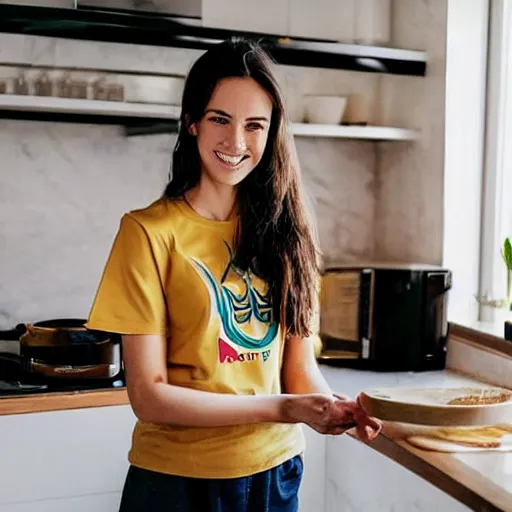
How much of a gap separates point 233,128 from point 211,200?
118mm

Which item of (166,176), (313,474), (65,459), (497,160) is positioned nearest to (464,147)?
(497,160)

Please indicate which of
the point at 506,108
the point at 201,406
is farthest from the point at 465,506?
the point at 506,108

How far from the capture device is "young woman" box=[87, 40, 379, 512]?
3.65 feet

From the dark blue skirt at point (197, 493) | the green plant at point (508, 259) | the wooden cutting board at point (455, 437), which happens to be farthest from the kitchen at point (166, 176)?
the dark blue skirt at point (197, 493)

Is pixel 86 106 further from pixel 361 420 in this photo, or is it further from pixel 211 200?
pixel 361 420

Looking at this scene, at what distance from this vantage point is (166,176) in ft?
7.04

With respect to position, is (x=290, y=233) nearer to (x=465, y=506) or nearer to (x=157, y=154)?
(x=465, y=506)

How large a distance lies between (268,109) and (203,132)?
0.10 meters

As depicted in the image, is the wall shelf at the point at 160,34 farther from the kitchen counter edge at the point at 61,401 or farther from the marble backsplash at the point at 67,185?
the kitchen counter edge at the point at 61,401

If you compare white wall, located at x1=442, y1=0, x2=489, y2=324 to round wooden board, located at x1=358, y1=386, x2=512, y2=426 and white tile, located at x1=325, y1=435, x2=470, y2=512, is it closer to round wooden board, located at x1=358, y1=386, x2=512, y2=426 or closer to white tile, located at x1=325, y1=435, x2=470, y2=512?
white tile, located at x1=325, y1=435, x2=470, y2=512

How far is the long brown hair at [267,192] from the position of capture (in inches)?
46.4

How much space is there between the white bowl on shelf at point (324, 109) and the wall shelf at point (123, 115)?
0.31ft

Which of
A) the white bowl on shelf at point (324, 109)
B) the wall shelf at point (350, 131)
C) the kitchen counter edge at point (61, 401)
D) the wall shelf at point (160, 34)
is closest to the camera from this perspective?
the kitchen counter edge at point (61, 401)

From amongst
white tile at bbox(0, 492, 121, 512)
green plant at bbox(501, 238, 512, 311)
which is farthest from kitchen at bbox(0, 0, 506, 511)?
white tile at bbox(0, 492, 121, 512)
